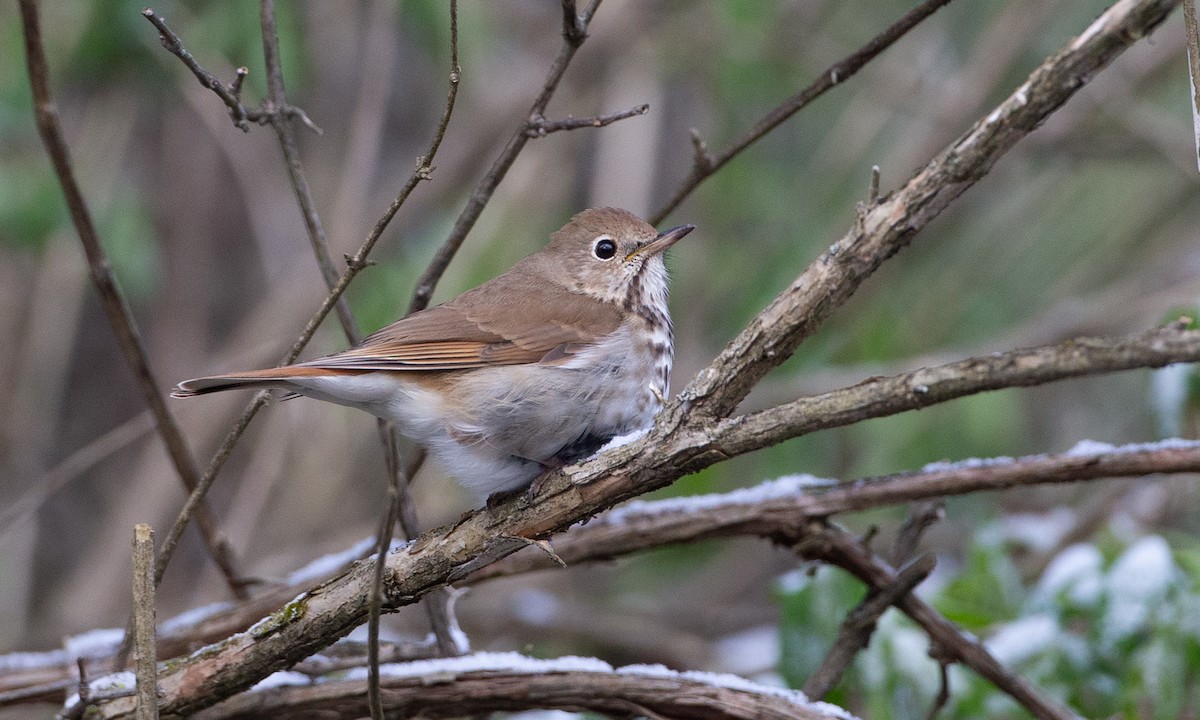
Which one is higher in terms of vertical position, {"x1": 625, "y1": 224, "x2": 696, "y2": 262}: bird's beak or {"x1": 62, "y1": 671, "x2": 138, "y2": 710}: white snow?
{"x1": 625, "y1": 224, "x2": 696, "y2": 262}: bird's beak

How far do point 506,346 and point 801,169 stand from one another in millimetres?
4891

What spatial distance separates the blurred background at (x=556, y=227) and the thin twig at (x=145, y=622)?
2.73m

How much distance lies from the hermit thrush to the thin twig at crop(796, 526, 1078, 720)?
0.59 metres

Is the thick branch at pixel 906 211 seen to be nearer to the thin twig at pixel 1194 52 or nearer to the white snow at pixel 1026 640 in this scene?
the thin twig at pixel 1194 52

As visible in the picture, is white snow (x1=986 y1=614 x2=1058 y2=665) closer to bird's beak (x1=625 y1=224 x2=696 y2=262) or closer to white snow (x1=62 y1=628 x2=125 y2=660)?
bird's beak (x1=625 y1=224 x2=696 y2=262)

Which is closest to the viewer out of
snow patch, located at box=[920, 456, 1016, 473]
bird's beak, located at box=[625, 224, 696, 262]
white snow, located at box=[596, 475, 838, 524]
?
snow patch, located at box=[920, 456, 1016, 473]

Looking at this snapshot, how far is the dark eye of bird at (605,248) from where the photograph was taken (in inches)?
155

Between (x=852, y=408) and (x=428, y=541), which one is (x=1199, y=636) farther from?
(x=428, y=541)

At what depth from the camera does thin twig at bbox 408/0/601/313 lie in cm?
297

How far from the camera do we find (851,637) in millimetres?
3238

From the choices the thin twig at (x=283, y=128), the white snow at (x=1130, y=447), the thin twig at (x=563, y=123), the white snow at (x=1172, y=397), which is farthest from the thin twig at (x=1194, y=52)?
the thin twig at (x=283, y=128)

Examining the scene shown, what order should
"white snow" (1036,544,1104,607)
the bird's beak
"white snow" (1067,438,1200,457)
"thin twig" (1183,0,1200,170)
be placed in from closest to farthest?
"thin twig" (1183,0,1200,170) → "white snow" (1067,438,1200,457) → "white snow" (1036,544,1104,607) → the bird's beak

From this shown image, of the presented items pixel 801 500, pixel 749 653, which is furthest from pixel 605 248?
pixel 749 653

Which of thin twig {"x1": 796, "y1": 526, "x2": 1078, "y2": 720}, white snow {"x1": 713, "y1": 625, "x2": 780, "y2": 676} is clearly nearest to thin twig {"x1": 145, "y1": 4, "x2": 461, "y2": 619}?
thin twig {"x1": 796, "y1": 526, "x2": 1078, "y2": 720}
